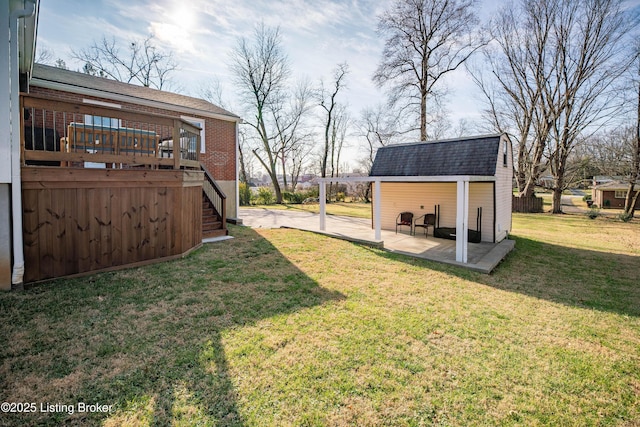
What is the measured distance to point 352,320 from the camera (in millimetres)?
4105

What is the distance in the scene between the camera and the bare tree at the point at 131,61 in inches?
817

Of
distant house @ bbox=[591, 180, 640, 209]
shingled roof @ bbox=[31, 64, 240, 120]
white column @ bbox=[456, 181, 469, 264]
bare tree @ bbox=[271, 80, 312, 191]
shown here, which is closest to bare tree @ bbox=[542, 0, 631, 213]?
distant house @ bbox=[591, 180, 640, 209]

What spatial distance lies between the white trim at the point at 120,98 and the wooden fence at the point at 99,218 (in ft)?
16.8

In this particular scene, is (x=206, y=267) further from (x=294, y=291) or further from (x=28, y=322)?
(x=28, y=322)

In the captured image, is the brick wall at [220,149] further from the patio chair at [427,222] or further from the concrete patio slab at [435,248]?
the patio chair at [427,222]

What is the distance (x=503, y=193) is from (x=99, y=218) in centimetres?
1146

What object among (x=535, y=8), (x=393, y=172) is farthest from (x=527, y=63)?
(x=393, y=172)

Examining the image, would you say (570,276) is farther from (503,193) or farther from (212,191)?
(212,191)

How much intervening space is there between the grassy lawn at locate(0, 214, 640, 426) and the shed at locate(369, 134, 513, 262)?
3.88 meters

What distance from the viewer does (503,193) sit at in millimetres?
10625

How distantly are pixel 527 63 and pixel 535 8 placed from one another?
3.22m

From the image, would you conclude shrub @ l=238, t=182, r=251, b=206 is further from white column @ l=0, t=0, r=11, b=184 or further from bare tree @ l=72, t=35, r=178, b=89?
white column @ l=0, t=0, r=11, b=184

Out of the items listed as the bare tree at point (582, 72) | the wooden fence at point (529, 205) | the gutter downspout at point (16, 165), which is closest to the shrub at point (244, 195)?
the gutter downspout at point (16, 165)

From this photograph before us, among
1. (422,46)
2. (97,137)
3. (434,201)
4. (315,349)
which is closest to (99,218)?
(97,137)
